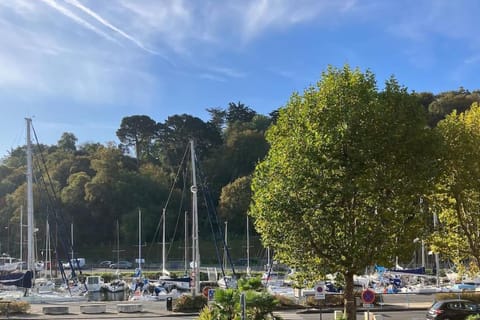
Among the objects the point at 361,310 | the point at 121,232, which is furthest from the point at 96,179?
the point at 361,310

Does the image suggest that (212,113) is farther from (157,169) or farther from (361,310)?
(361,310)

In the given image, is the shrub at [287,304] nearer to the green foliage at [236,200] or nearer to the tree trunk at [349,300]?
the tree trunk at [349,300]

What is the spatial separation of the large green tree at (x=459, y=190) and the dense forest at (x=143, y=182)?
70661 mm

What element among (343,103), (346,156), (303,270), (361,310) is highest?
(343,103)

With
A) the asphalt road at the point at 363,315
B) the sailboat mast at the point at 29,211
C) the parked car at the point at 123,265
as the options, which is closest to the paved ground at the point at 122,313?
the asphalt road at the point at 363,315

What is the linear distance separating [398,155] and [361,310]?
1875 cm

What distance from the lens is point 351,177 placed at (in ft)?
64.0

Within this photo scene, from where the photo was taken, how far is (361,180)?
754 inches

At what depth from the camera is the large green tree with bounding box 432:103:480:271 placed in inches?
861

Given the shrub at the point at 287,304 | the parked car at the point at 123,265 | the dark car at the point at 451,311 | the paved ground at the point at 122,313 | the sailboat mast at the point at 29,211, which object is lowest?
the parked car at the point at 123,265

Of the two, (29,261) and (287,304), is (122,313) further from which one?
(29,261)

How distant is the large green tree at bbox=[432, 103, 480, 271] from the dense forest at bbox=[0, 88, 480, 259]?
232ft

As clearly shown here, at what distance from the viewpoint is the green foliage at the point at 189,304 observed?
3628 cm

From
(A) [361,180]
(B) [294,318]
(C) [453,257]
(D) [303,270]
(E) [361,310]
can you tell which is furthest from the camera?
(E) [361,310]
